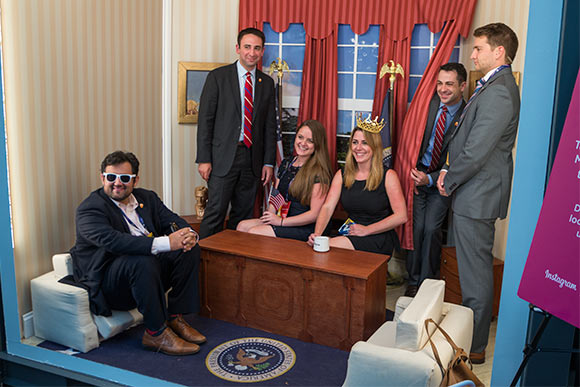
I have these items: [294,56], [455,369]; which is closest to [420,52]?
[294,56]

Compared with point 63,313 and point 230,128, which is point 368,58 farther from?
point 63,313

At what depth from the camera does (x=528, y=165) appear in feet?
6.99

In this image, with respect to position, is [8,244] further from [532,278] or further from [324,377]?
[532,278]

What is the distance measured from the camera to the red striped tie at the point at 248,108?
420 cm

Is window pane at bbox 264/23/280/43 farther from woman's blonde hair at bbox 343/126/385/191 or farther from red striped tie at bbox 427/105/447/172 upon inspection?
red striped tie at bbox 427/105/447/172

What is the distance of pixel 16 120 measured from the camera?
313 centimetres

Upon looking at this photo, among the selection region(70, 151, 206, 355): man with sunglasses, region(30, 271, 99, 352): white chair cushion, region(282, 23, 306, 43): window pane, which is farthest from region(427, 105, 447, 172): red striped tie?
region(30, 271, 99, 352): white chair cushion

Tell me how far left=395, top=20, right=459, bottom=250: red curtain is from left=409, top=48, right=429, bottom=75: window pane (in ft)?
0.79

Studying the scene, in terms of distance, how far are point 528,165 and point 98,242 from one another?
218 centimetres

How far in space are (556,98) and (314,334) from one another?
6.13ft

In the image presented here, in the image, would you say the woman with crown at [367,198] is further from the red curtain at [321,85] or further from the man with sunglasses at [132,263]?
the man with sunglasses at [132,263]

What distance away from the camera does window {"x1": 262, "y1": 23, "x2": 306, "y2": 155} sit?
15.4 ft

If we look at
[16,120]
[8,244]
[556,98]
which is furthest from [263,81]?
[556,98]

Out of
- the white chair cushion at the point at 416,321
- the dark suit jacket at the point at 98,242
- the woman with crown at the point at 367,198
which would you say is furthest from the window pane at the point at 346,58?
the white chair cushion at the point at 416,321
